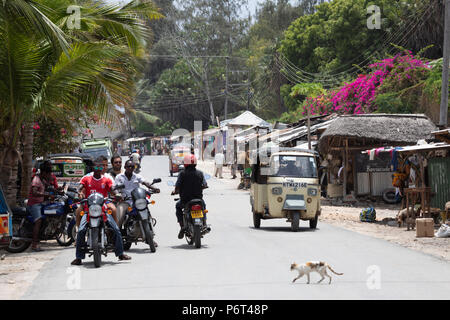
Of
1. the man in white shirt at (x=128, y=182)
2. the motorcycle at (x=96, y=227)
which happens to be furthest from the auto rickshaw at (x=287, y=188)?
the motorcycle at (x=96, y=227)

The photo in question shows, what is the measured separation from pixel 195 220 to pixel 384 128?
51.9ft

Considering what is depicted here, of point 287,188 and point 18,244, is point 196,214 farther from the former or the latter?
point 287,188

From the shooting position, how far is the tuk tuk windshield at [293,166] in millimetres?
18016

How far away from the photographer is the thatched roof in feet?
87.3

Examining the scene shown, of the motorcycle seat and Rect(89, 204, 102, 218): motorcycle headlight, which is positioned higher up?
Rect(89, 204, 102, 218): motorcycle headlight

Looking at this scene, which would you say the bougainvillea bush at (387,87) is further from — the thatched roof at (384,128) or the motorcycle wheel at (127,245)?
the motorcycle wheel at (127,245)

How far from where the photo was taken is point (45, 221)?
14047 mm

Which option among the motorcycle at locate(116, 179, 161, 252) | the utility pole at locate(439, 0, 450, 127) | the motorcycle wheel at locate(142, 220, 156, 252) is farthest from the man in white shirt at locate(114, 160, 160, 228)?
the utility pole at locate(439, 0, 450, 127)

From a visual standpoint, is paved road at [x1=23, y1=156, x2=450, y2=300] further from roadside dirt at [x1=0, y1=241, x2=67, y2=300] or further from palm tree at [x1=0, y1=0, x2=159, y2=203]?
palm tree at [x1=0, y1=0, x2=159, y2=203]

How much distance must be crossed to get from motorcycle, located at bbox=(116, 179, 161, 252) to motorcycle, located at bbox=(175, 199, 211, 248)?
2.52 ft

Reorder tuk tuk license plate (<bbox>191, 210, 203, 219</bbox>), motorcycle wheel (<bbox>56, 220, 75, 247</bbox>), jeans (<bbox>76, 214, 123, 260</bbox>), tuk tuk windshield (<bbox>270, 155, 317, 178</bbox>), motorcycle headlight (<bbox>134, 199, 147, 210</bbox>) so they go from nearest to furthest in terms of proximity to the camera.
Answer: jeans (<bbox>76, 214, 123, 260</bbox>) < motorcycle headlight (<bbox>134, 199, 147, 210</bbox>) < tuk tuk license plate (<bbox>191, 210, 203, 219</bbox>) < motorcycle wheel (<bbox>56, 220, 75, 247</bbox>) < tuk tuk windshield (<bbox>270, 155, 317, 178</bbox>)

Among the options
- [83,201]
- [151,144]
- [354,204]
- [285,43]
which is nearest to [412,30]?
[285,43]

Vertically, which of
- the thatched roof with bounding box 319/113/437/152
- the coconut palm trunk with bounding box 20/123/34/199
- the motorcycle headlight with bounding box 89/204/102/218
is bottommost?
the motorcycle headlight with bounding box 89/204/102/218

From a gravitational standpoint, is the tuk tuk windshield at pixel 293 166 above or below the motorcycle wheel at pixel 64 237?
above
